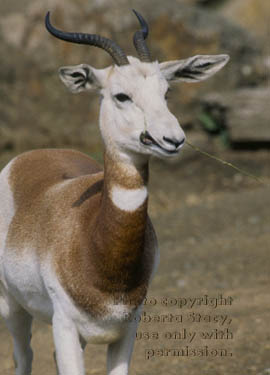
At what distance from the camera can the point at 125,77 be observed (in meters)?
4.14

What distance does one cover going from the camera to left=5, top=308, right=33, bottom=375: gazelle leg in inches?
217

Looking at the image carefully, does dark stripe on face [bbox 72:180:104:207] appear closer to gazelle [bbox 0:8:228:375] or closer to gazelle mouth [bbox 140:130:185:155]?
gazelle [bbox 0:8:228:375]

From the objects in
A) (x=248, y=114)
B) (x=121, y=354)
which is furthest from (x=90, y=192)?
(x=248, y=114)

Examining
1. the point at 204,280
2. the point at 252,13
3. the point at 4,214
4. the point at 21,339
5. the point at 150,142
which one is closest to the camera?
the point at 150,142

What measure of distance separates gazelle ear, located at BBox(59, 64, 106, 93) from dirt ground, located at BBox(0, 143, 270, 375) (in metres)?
2.67

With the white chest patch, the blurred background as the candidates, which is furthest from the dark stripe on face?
the blurred background

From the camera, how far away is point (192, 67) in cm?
453

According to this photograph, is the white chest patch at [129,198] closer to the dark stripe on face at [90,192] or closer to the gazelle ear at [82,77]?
the dark stripe on face at [90,192]

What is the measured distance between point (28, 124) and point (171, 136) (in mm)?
8737

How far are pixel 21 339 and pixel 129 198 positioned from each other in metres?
1.92

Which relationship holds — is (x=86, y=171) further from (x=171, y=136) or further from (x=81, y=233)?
(x=171, y=136)

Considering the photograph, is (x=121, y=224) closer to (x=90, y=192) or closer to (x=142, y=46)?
(x=90, y=192)

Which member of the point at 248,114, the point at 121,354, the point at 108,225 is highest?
the point at 108,225

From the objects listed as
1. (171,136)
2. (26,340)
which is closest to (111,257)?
(171,136)
